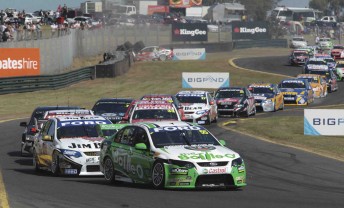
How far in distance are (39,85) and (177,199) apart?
1420 inches

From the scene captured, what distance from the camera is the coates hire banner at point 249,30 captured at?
316 ft

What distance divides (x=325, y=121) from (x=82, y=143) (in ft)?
39.2

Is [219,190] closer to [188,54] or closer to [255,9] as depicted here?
[188,54]

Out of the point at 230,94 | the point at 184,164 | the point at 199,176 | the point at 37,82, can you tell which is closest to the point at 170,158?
the point at 184,164

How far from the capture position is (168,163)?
15.2m

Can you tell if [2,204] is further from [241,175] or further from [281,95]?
[281,95]

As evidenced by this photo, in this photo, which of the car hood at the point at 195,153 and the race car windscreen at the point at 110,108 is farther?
the race car windscreen at the point at 110,108

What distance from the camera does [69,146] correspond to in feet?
61.1

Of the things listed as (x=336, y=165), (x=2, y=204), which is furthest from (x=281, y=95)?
(x=2, y=204)

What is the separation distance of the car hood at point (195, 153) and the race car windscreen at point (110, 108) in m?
13.8

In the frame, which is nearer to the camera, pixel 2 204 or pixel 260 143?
pixel 2 204

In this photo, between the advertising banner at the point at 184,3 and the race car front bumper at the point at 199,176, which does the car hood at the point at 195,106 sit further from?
the advertising banner at the point at 184,3

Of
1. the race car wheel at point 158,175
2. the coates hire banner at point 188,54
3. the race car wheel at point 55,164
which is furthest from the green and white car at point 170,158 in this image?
the coates hire banner at point 188,54

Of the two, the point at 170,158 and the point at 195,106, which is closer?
the point at 170,158
